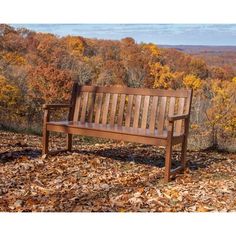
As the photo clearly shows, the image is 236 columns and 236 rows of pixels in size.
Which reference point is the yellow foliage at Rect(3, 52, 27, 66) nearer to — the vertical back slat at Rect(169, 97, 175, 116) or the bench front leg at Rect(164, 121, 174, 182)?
the vertical back slat at Rect(169, 97, 175, 116)

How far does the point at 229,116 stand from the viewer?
40.2 ft

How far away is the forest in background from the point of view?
11.6 meters

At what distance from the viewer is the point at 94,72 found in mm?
15875

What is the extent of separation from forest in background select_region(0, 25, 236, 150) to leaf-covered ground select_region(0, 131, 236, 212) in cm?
427

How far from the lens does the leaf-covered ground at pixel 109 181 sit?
3.60 meters

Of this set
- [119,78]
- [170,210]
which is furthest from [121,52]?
[170,210]

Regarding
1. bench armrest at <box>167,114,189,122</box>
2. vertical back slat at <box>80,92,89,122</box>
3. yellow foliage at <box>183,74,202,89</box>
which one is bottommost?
yellow foliage at <box>183,74,202,89</box>

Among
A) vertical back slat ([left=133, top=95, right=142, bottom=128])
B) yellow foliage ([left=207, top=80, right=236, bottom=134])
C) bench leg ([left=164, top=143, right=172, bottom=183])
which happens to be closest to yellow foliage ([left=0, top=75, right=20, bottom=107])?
yellow foliage ([left=207, top=80, right=236, bottom=134])

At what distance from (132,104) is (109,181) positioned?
3.38 ft

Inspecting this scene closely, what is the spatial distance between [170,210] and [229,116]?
9.18 m

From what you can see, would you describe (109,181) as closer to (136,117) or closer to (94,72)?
(136,117)

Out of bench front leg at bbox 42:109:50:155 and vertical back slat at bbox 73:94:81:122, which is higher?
vertical back slat at bbox 73:94:81:122

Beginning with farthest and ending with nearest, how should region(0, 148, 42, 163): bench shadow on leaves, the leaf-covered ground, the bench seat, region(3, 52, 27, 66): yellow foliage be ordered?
1. region(3, 52, 27, 66): yellow foliage
2. region(0, 148, 42, 163): bench shadow on leaves
3. the bench seat
4. the leaf-covered ground
